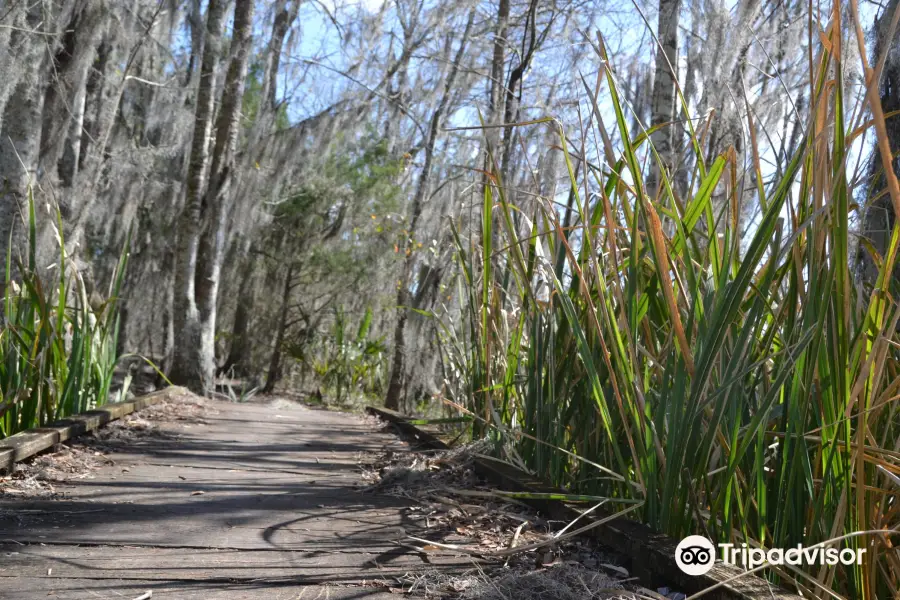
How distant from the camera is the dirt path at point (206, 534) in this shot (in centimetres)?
167

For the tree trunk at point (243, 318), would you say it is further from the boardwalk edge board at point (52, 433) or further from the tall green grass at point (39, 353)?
the tall green grass at point (39, 353)

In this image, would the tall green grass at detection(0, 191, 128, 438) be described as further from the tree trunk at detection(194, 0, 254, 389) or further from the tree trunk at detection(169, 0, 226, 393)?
the tree trunk at detection(194, 0, 254, 389)

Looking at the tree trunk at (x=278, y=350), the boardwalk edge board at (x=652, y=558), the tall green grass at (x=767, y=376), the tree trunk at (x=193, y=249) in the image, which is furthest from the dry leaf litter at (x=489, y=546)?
the tree trunk at (x=278, y=350)

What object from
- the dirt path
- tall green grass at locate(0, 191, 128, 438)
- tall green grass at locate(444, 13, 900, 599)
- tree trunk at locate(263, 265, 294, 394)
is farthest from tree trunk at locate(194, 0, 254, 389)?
tall green grass at locate(444, 13, 900, 599)

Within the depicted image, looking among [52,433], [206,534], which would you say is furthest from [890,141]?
[52,433]

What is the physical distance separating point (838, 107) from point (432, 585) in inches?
48.3

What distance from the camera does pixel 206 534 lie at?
2133 mm

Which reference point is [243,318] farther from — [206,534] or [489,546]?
[489,546]

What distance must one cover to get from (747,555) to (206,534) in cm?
136

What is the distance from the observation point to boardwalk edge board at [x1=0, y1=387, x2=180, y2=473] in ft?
8.79

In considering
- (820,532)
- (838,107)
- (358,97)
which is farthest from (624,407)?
(358,97)

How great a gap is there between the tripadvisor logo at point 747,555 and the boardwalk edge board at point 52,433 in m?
2.16

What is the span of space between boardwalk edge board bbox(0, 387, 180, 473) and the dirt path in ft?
0.62

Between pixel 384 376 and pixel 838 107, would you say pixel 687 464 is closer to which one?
pixel 838 107
